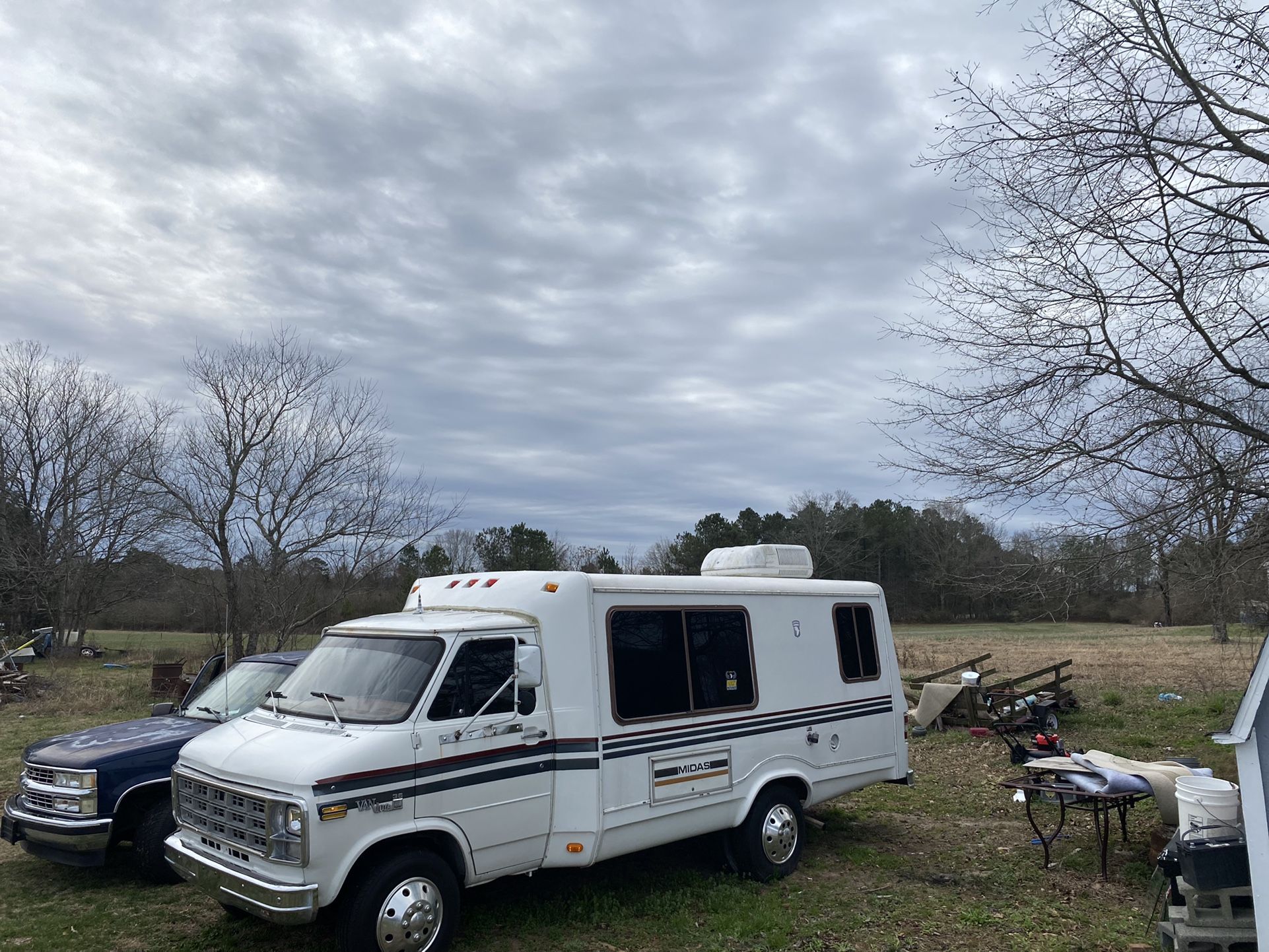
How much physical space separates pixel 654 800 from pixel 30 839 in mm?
5109

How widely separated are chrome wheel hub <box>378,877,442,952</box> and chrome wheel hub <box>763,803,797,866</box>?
120 inches

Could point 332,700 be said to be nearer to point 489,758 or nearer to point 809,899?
point 489,758

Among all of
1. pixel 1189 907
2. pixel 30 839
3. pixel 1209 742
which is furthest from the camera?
pixel 1209 742

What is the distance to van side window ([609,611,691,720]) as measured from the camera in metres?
6.58

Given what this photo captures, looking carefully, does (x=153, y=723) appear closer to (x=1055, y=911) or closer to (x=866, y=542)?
(x=1055, y=911)

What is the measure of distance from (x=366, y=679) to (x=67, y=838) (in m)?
3.13

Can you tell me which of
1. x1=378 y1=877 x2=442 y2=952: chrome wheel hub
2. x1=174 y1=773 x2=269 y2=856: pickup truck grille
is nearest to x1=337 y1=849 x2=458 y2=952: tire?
x1=378 y1=877 x2=442 y2=952: chrome wheel hub

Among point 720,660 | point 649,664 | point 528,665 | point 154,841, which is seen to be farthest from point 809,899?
point 154,841

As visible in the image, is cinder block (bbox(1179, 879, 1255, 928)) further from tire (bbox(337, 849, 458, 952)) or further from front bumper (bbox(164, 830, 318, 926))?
front bumper (bbox(164, 830, 318, 926))

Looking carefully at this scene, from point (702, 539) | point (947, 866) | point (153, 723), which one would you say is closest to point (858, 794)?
point (947, 866)

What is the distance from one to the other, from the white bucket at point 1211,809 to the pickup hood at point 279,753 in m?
5.17

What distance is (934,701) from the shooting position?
15.0 m

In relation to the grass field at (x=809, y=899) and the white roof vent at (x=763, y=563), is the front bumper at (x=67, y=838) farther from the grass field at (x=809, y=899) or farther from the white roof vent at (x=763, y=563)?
the white roof vent at (x=763, y=563)

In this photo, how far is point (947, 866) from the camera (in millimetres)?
7820
